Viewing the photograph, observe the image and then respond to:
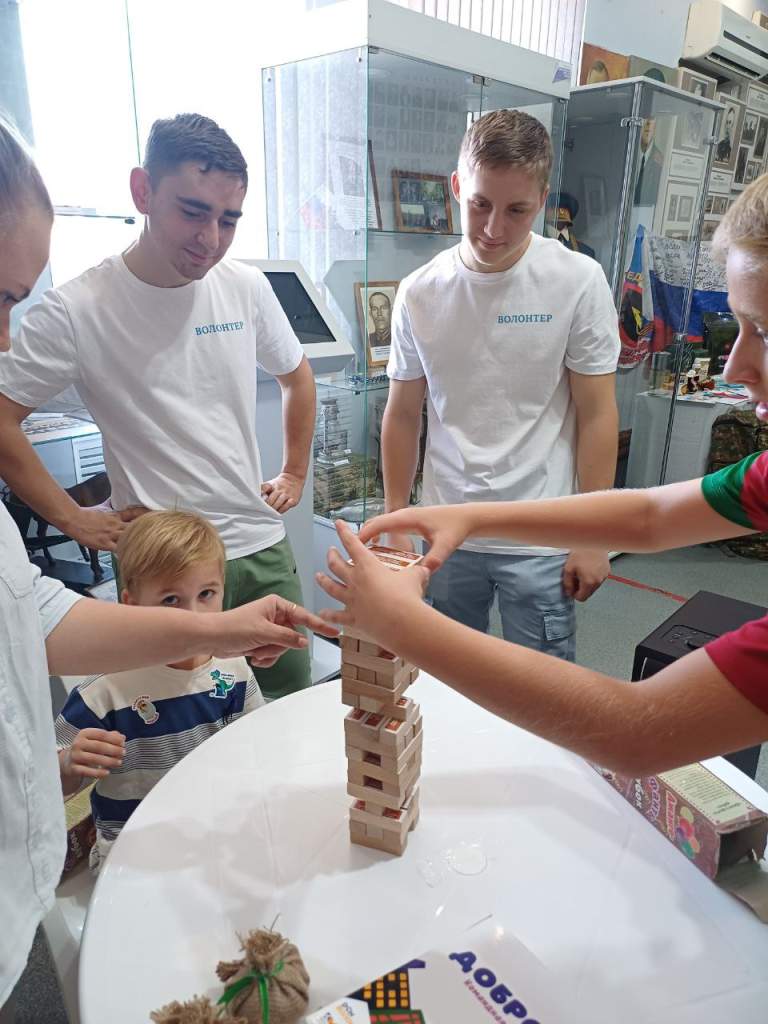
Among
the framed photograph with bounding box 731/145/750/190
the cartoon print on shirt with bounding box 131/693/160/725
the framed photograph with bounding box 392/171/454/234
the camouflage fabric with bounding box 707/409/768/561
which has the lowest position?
the camouflage fabric with bounding box 707/409/768/561

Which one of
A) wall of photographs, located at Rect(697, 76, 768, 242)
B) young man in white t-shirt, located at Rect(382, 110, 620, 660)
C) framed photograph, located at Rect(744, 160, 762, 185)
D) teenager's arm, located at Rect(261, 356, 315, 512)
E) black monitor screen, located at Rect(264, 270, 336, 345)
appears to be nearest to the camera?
young man in white t-shirt, located at Rect(382, 110, 620, 660)

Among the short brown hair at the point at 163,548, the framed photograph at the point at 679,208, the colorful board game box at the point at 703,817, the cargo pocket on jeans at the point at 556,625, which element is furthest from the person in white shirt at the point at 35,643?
the framed photograph at the point at 679,208

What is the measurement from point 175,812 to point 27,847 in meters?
0.28

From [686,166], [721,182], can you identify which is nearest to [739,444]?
[686,166]

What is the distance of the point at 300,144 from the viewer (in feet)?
9.81

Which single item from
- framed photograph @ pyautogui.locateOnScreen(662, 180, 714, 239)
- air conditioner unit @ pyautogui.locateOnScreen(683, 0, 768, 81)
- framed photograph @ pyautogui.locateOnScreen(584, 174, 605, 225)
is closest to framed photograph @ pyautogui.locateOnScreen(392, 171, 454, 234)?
framed photograph @ pyautogui.locateOnScreen(584, 174, 605, 225)

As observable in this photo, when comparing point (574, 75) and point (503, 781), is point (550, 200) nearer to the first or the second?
point (574, 75)

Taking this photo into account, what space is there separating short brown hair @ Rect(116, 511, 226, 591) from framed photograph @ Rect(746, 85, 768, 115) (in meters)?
5.87

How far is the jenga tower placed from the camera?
1.09 m

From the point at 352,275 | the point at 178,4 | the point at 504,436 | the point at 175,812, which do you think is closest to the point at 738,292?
the point at 504,436

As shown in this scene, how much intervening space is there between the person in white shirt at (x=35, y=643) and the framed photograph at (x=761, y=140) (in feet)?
20.9

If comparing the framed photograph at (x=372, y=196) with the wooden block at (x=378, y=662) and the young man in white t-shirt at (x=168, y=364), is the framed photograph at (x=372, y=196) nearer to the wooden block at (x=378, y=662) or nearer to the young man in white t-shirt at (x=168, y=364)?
the young man in white t-shirt at (x=168, y=364)

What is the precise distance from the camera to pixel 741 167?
5.80 meters

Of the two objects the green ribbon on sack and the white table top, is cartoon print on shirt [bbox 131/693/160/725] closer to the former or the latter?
the white table top
